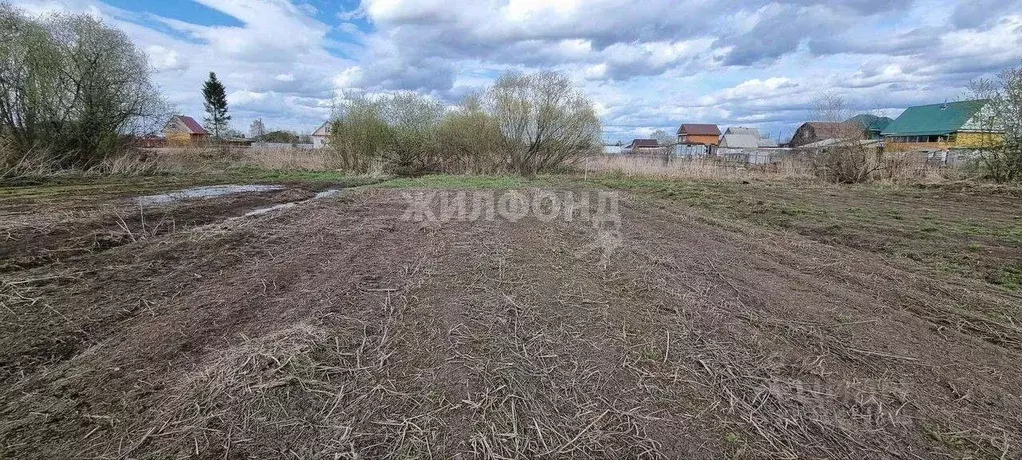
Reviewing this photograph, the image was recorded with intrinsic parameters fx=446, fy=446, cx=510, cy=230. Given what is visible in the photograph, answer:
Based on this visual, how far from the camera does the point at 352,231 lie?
5.70 meters

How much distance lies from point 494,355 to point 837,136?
712 inches

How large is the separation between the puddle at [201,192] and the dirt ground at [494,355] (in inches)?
184

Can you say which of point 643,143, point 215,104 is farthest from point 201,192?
point 643,143

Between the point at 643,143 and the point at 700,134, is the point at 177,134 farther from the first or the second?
the point at 700,134

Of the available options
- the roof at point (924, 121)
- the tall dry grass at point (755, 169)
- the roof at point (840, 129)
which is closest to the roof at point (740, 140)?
the roof at point (924, 121)

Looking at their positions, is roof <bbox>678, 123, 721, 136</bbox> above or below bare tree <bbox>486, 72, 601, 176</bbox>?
above

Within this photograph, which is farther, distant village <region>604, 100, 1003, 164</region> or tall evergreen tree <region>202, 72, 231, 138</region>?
tall evergreen tree <region>202, 72, 231, 138</region>

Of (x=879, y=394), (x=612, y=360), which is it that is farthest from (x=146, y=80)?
(x=879, y=394)

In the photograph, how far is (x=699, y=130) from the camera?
70438 millimetres

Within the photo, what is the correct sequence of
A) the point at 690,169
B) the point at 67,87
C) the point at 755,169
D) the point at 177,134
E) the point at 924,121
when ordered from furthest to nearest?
the point at 924,121, the point at 177,134, the point at 755,169, the point at 690,169, the point at 67,87

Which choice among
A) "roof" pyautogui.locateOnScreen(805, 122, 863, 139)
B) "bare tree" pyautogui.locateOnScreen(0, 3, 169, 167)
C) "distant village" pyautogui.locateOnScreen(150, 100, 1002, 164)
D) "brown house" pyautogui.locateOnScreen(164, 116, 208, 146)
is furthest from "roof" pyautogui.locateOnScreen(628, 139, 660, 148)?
"bare tree" pyautogui.locateOnScreen(0, 3, 169, 167)

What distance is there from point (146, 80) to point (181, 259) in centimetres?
1755

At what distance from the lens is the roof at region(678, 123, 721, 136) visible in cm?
6988

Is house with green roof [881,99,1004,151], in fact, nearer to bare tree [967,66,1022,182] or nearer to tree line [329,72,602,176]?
bare tree [967,66,1022,182]
